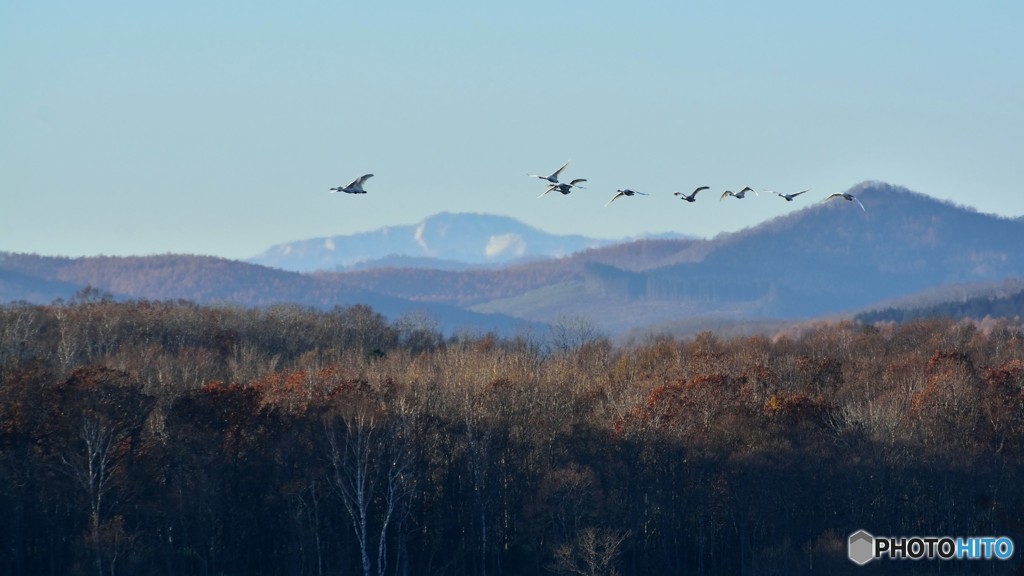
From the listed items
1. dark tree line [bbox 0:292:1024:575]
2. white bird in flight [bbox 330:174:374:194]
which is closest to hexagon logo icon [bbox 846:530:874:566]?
A: dark tree line [bbox 0:292:1024:575]

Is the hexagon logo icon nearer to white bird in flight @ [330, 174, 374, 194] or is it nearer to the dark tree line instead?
the dark tree line

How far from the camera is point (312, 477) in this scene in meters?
64.6

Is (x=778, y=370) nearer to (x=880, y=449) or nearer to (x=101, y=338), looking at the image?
(x=880, y=449)

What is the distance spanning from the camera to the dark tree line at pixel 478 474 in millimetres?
62219

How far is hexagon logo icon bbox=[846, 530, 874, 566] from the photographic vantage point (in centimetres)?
6159

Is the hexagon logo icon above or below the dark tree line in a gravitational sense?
below

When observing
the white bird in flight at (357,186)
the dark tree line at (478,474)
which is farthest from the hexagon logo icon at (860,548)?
the white bird in flight at (357,186)

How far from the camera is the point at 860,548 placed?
63.1m

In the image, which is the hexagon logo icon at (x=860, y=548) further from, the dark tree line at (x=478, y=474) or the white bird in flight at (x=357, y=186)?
the white bird in flight at (x=357, y=186)

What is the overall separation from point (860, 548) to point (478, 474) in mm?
18036

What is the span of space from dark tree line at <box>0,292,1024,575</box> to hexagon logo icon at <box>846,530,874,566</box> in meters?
0.75

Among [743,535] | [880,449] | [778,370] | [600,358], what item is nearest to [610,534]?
[743,535]

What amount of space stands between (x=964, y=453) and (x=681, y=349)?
4638cm

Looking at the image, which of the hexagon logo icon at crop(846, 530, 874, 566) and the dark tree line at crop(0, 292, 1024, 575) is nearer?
the hexagon logo icon at crop(846, 530, 874, 566)
